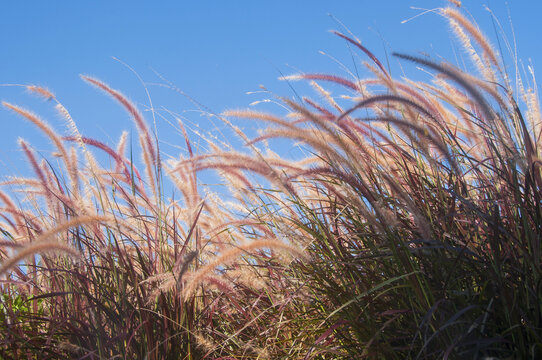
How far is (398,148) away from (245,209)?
32.7 inches

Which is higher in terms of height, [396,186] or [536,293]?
[396,186]

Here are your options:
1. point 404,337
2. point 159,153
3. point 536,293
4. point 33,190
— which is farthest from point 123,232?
point 536,293

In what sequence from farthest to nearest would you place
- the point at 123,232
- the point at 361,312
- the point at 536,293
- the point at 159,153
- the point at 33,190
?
1. the point at 33,190
2. the point at 159,153
3. the point at 123,232
4. the point at 361,312
5. the point at 536,293

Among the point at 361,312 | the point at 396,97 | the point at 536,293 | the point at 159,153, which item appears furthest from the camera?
the point at 159,153

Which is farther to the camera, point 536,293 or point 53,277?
point 53,277

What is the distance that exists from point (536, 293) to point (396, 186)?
0.51 m

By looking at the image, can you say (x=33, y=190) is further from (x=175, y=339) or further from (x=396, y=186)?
(x=396, y=186)

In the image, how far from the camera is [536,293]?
150cm

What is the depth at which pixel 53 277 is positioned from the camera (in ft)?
8.05

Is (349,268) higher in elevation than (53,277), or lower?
lower

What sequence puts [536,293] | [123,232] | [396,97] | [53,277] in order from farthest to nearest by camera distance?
1. [53,277]
2. [123,232]
3. [396,97]
4. [536,293]

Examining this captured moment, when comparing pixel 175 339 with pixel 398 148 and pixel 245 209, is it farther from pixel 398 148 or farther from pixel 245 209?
pixel 398 148

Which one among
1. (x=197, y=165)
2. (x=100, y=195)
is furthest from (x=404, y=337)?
(x=100, y=195)

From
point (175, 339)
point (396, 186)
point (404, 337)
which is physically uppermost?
point (396, 186)
